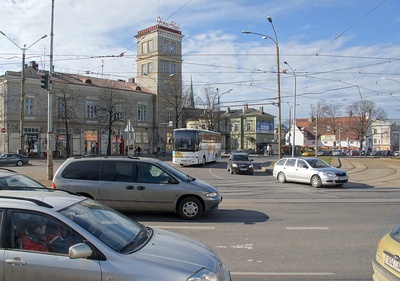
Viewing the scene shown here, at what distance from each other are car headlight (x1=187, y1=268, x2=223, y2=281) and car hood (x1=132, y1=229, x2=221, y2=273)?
0.05 meters

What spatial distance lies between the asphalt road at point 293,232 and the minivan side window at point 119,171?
1.12 m

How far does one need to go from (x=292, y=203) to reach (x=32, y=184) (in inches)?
331

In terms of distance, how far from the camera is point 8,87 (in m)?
46.9

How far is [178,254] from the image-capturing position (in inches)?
139

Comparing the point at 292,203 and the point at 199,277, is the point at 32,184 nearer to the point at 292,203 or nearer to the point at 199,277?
the point at 199,277

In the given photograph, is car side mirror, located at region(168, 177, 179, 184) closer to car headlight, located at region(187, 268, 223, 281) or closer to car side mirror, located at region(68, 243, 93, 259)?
car headlight, located at region(187, 268, 223, 281)

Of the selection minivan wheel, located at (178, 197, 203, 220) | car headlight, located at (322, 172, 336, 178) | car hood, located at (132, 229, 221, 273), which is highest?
car hood, located at (132, 229, 221, 273)

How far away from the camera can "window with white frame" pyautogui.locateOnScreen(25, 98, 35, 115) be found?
48969 mm

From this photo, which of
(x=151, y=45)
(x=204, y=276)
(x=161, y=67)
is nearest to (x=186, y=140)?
(x=204, y=276)

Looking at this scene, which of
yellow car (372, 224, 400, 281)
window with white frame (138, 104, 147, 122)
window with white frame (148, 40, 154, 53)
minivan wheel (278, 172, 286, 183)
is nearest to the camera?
yellow car (372, 224, 400, 281)

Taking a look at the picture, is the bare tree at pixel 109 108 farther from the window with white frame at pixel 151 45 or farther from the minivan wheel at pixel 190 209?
the minivan wheel at pixel 190 209

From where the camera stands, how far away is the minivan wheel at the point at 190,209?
9188 millimetres

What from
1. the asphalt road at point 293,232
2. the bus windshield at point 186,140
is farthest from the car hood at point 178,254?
the bus windshield at point 186,140

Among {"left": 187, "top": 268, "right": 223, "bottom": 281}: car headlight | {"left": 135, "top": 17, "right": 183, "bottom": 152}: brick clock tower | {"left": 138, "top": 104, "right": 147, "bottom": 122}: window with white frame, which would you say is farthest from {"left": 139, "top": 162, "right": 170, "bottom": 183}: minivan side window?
{"left": 138, "top": 104, "right": 147, "bottom": 122}: window with white frame
